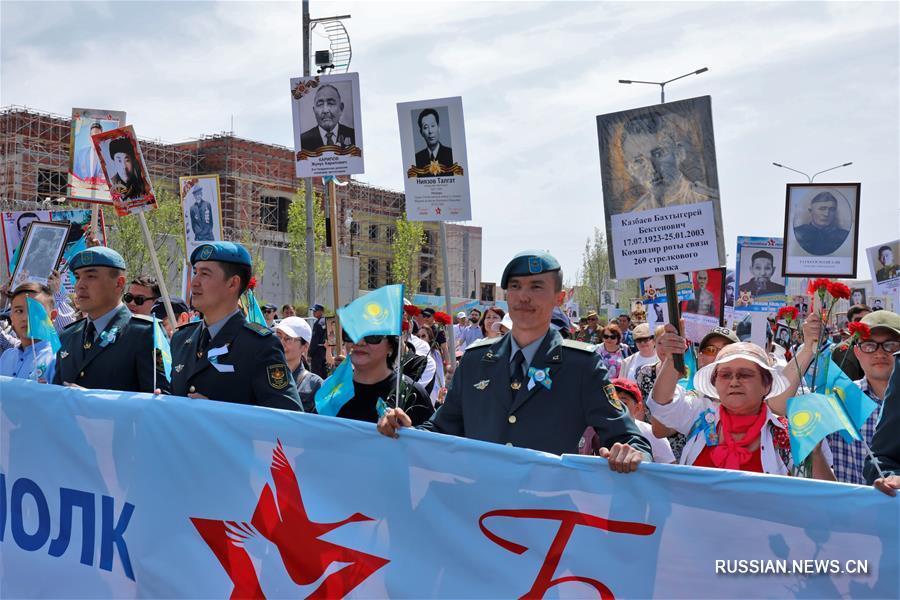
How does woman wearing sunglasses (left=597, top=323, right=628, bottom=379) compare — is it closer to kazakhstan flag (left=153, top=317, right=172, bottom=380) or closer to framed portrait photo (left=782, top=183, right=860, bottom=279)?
framed portrait photo (left=782, top=183, right=860, bottom=279)

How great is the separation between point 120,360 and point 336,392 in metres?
1.14

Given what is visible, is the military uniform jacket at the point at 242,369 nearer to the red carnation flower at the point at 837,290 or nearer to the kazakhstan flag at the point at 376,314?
the kazakhstan flag at the point at 376,314

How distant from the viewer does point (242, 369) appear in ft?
14.2

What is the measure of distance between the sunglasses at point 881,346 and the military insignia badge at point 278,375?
3.12 metres

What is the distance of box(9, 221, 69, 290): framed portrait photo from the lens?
29.4 feet

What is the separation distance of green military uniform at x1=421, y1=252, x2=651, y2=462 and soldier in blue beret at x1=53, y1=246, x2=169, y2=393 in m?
1.86

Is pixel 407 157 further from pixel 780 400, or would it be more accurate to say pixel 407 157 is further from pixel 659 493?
pixel 659 493

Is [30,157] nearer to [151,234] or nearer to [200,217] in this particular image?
[151,234]

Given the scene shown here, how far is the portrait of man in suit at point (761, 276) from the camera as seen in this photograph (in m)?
10.3

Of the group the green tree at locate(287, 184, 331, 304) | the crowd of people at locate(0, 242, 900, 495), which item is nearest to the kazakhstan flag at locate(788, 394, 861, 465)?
the crowd of people at locate(0, 242, 900, 495)

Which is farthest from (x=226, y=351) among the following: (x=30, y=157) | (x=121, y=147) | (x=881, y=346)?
(x=30, y=157)

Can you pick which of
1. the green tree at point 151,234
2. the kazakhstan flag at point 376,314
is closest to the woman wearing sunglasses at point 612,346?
the kazakhstan flag at point 376,314

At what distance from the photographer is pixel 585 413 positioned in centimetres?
356

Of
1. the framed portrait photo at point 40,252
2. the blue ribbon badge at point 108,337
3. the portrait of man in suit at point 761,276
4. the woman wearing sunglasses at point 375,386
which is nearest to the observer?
the woman wearing sunglasses at point 375,386
